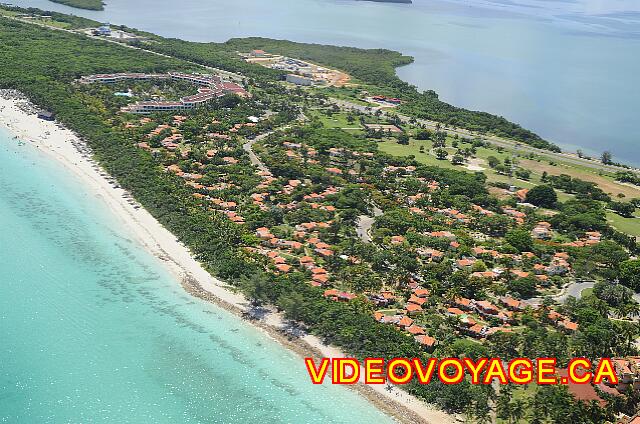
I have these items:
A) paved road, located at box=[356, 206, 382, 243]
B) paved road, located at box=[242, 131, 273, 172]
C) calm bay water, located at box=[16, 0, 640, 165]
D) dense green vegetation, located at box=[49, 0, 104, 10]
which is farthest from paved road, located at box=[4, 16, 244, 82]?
paved road, located at box=[356, 206, 382, 243]

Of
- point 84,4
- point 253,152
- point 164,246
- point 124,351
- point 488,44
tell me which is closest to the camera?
point 124,351

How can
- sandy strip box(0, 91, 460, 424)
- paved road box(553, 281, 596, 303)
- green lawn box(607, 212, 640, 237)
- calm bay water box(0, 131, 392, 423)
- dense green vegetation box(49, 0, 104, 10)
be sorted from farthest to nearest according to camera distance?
dense green vegetation box(49, 0, 104, 10), green lawn box(607, 212, 640, 237), paved road box(553, 281, 596, 303), sandy strip box(0, 91, 460, 424), calm bay water box(0, 131, 392, 423)

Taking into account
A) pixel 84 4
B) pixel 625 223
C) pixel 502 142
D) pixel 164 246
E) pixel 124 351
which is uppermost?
pixel 84 4

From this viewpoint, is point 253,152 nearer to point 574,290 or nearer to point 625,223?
point 574,290

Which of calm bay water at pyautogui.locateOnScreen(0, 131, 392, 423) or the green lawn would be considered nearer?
calm bay water at pyautogui.locateOnScreen(0, 131, 392, 423)

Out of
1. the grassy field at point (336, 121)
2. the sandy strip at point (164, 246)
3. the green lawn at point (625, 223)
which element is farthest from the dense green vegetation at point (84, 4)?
the green lawn at point (625, 223)

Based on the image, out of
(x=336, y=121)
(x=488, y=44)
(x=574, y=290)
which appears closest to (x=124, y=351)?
(x=574, y=290)

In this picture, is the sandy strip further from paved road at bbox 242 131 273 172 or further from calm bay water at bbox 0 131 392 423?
paved road at bbox 242 131 273 172
